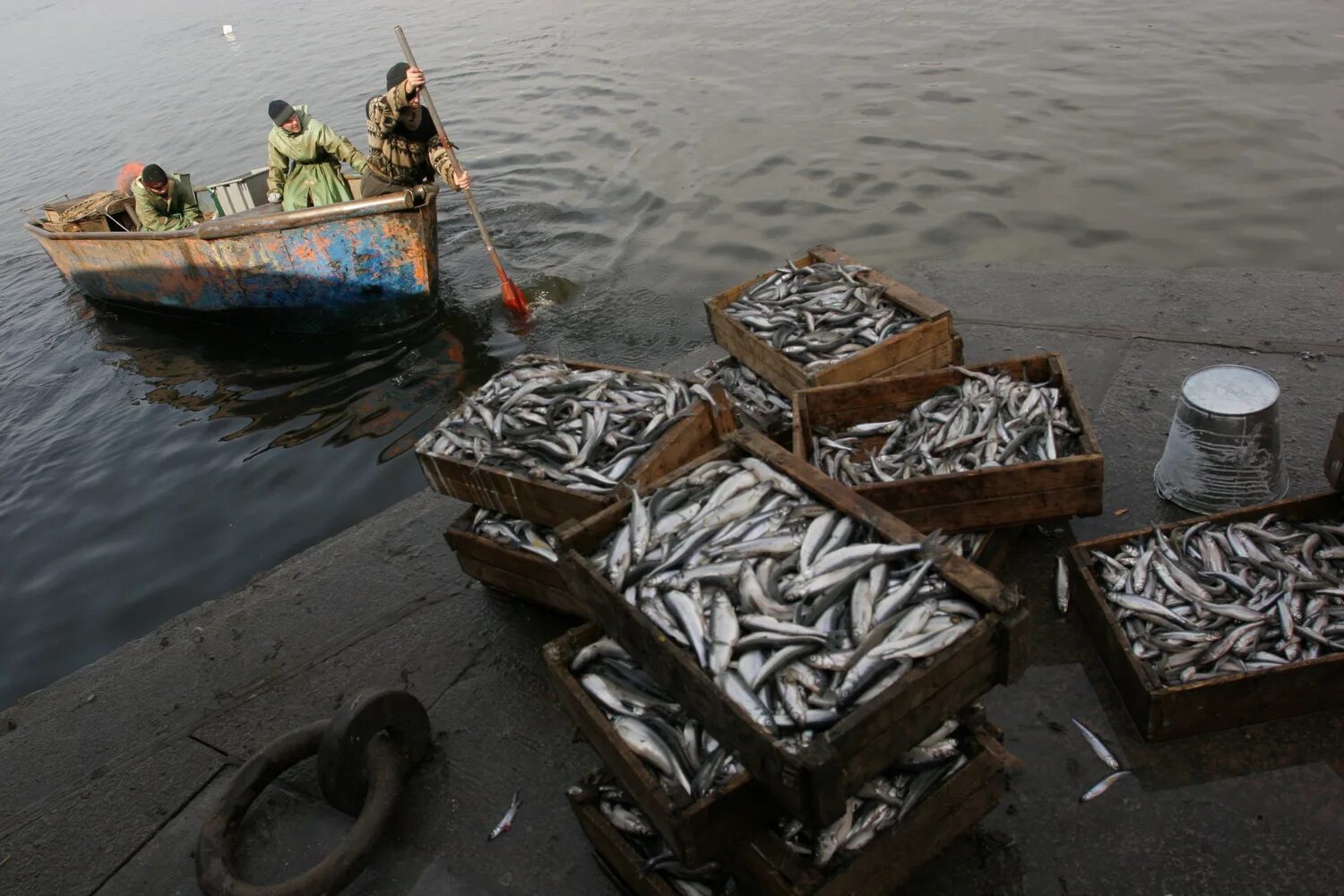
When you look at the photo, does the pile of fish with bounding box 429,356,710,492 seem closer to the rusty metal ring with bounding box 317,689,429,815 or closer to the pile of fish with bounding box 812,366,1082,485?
the pile of fish with bounding box 812,366,1082,485

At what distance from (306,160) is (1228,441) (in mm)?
10992

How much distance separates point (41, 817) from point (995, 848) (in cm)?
520

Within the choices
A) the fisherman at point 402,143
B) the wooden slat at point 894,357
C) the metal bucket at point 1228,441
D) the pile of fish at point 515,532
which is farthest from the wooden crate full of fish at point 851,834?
the fisherman at point 402,143

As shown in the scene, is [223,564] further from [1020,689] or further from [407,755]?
[1020,689]

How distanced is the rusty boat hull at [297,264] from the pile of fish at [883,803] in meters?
9.38

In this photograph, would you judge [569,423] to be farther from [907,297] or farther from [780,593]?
[907,297]

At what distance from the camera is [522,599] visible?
5.52 metres

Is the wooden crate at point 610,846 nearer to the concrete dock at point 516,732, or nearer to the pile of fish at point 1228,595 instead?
the concrete dock at point 516,732

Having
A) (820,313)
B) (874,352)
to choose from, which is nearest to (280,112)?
(820,313)

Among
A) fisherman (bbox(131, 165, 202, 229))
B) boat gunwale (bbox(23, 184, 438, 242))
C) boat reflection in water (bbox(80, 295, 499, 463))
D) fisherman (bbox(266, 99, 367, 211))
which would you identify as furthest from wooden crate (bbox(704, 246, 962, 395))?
fisherman (bbox(131, 165, 202, 229))

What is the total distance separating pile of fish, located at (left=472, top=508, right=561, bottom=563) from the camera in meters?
5.06

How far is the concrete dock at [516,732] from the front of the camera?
369 centimetres

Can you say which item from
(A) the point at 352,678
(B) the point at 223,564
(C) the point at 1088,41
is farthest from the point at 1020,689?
(C) the point at 1088,41

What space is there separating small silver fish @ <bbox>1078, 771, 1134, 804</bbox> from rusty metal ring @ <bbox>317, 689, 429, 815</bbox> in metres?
3.26
